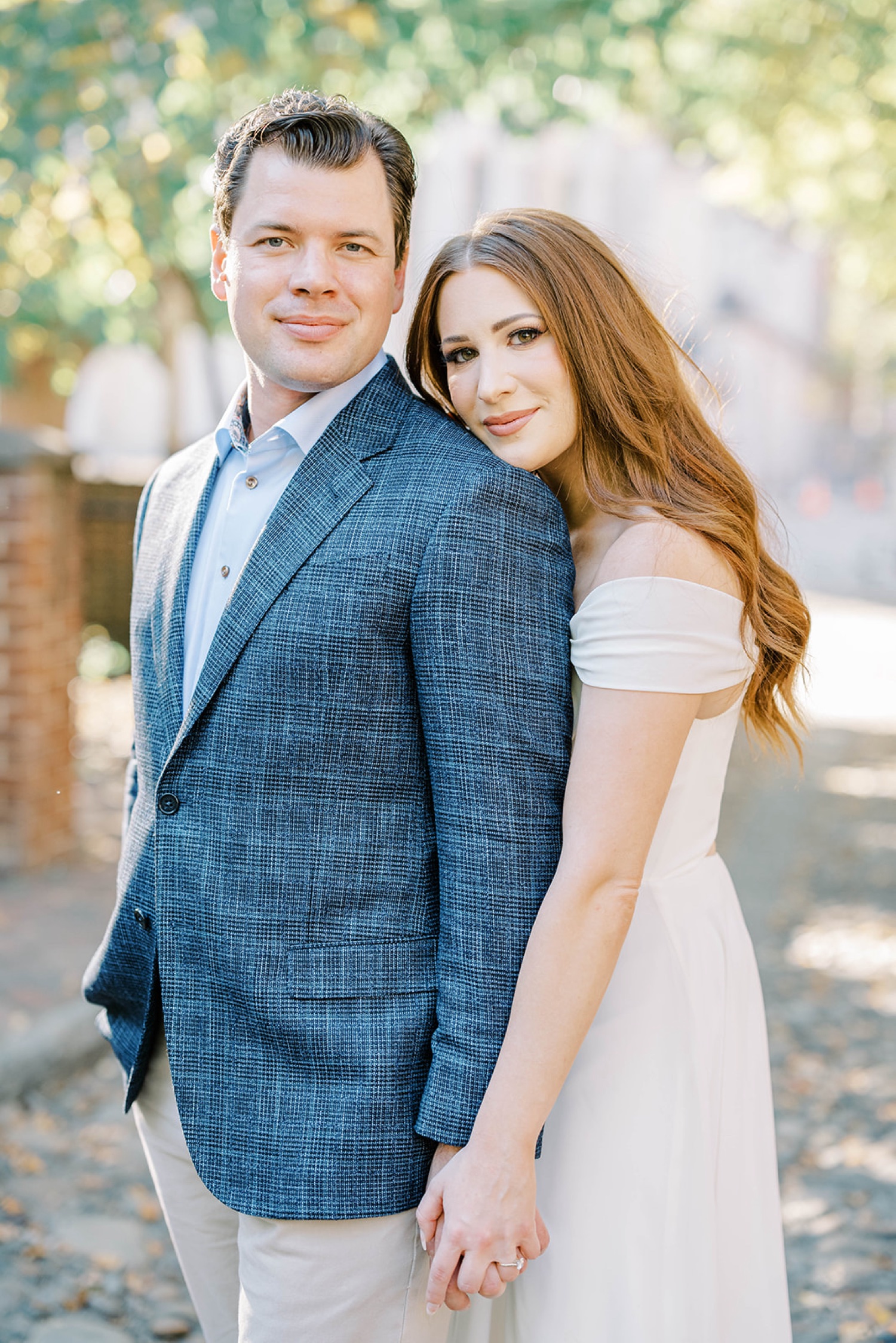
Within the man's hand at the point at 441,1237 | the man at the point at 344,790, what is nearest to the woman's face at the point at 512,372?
the man at the point at 344,790

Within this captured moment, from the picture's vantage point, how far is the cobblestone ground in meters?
3.07

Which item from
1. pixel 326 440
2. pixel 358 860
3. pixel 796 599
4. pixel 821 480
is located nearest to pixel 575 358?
pixel 326 440

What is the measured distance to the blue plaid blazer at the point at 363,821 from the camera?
1599mm

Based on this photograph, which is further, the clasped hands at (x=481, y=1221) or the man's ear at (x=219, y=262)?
the man's ear at (x=219, y=262)

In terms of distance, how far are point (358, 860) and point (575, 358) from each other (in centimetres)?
81

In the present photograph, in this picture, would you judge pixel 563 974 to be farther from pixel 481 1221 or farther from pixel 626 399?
pixel 626 399

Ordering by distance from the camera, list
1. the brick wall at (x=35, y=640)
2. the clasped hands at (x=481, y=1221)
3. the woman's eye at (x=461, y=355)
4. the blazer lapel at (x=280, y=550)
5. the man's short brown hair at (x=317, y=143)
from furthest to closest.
Answer: the brick wall at (x=35, y=640) → the woman's eye at (x=461, y=355) → the man's short brown hair at (x=317, y=143) → the blazer lapel at (x=280, y=550) → the clasped hands at (x=481, y=1221)

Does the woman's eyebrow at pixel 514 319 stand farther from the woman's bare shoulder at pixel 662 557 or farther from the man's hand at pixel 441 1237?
the man's hand at pixel 441 1237

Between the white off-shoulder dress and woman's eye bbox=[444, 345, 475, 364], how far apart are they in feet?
1.54

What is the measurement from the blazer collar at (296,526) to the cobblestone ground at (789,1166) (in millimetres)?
2008

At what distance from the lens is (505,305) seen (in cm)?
184

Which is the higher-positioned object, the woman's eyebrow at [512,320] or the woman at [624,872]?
the woman's eyebrow at [512,320]

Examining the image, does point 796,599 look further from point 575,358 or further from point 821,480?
point 821,480

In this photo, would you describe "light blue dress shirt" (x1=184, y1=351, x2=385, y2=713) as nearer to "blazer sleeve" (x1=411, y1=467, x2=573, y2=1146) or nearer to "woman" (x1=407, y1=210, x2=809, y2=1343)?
"woman" (x1=407, y1=210, x2=809, y2=1343)
